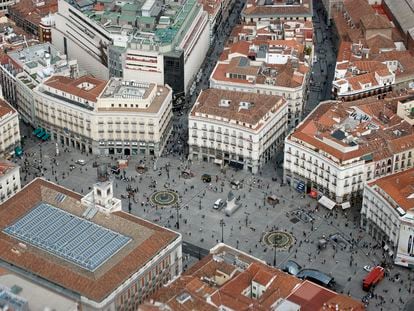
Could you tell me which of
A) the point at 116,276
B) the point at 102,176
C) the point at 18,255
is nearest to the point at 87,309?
the point at 116,276

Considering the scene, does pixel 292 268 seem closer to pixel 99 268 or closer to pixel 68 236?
pixel 99 268

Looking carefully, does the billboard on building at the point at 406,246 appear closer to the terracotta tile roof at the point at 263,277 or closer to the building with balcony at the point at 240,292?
the building with balcony at the point at 240,292

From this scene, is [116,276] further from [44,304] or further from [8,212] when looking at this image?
[8,212]

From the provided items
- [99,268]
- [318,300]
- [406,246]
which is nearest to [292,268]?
[406,246]

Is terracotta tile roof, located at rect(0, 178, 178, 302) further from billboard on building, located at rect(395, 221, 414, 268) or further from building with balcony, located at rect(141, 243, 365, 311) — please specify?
billboard on building, located at rect(395, 221, 414, 268)

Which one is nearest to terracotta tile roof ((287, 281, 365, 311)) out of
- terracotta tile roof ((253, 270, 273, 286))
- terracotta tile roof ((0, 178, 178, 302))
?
terracotta tile roof ((253, 270, 273, 286))

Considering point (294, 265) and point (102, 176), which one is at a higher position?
point (102, 176)

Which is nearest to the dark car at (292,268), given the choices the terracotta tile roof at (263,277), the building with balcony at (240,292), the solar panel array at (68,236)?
the building with balcony at (240,292)
